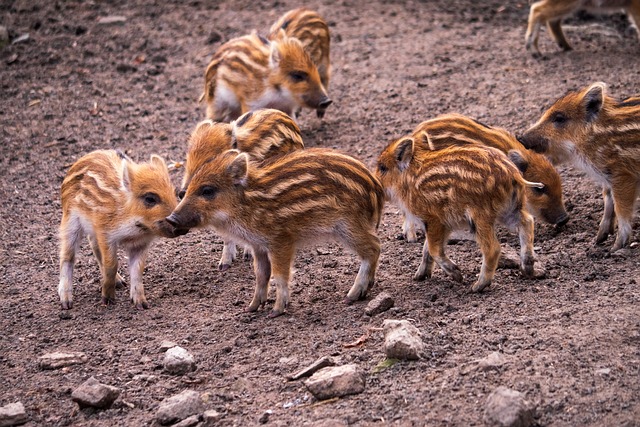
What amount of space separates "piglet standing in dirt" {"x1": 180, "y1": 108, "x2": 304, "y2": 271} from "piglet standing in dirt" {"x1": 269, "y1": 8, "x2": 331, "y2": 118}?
2566 millimetres

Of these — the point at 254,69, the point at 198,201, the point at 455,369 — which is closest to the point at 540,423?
the point at 455,369

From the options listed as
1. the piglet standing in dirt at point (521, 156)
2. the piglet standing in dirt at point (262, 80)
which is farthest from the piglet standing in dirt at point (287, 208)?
the piglet standing in dirt at point (262, 80)

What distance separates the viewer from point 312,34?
Result: 9.07 metres

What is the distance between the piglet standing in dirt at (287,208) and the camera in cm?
543

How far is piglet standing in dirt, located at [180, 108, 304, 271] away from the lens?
628 centimetres

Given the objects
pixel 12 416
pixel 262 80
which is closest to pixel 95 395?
pixel 12 416

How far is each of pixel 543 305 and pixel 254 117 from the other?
2.53 meters

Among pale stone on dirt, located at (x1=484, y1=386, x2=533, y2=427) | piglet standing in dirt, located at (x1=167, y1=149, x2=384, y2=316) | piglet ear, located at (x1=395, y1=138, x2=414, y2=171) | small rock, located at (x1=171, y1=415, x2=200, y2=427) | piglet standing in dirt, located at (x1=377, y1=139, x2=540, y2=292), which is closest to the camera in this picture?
pale stone on dirt, located at (x1=484, y1=386, x2=533, y2=427)

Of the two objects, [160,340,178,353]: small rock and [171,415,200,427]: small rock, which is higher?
[171,415,200,427]: small rock

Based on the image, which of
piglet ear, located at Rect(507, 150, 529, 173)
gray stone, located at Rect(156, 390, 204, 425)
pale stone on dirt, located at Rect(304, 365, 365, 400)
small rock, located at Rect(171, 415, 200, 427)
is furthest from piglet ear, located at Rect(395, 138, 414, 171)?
small rock, located at Rect(171, 415, 200, 427)

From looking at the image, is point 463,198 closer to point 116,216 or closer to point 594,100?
point 594,100

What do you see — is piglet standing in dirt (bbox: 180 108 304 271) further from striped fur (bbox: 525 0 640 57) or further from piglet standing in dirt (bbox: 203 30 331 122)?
striped fur (bbox: 525 0 640 57)

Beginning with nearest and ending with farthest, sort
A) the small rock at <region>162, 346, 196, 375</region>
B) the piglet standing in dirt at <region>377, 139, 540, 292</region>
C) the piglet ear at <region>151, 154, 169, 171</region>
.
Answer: the small rock at <region>162, 346, 196, 375</region>
the piglet standing in dirt at <region>377, 139, 540, 292</region>
the piglet ear at <region>151, 154, 169, 171</region>

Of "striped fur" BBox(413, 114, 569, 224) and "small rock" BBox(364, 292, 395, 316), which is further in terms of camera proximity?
"striped fur" BBox(413, 114, 569, 224)
